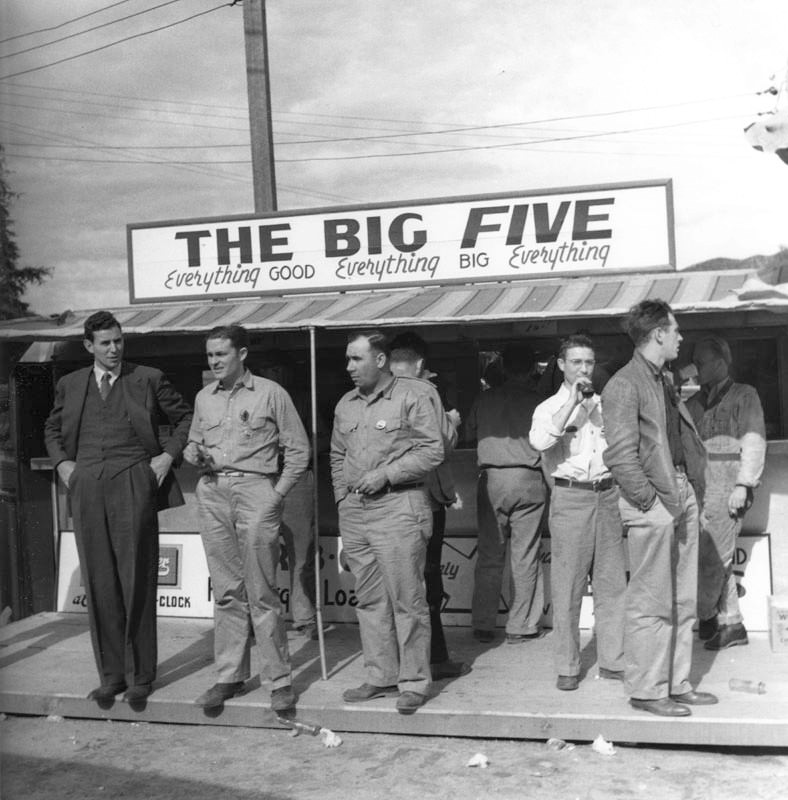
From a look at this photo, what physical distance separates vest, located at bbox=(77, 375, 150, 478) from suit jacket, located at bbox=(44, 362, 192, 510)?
1.3 inches

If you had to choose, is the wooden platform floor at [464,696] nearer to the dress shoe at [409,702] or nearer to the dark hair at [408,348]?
the dress shoe at [409,702]

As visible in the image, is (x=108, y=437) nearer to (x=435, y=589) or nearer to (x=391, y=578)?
(x=391, y=578)

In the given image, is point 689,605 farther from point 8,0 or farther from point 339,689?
point 8,0

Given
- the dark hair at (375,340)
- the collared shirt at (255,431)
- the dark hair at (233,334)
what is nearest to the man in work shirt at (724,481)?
the dark hair at (375,340)

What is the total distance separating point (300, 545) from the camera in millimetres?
7230

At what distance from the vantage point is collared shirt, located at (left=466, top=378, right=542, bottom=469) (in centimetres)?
680

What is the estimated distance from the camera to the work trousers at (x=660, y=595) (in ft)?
17.0

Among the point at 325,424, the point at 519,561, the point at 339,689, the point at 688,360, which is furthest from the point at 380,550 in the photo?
the point at 688,360

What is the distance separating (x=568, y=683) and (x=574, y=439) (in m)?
1.36

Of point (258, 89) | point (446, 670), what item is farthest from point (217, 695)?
point (258, 89)

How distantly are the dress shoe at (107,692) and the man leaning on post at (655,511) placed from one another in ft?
9.51

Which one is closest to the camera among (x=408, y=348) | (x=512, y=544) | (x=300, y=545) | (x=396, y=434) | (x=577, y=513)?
(x=396, y=434)

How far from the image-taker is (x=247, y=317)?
7.14m

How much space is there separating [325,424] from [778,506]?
3.47 meters
